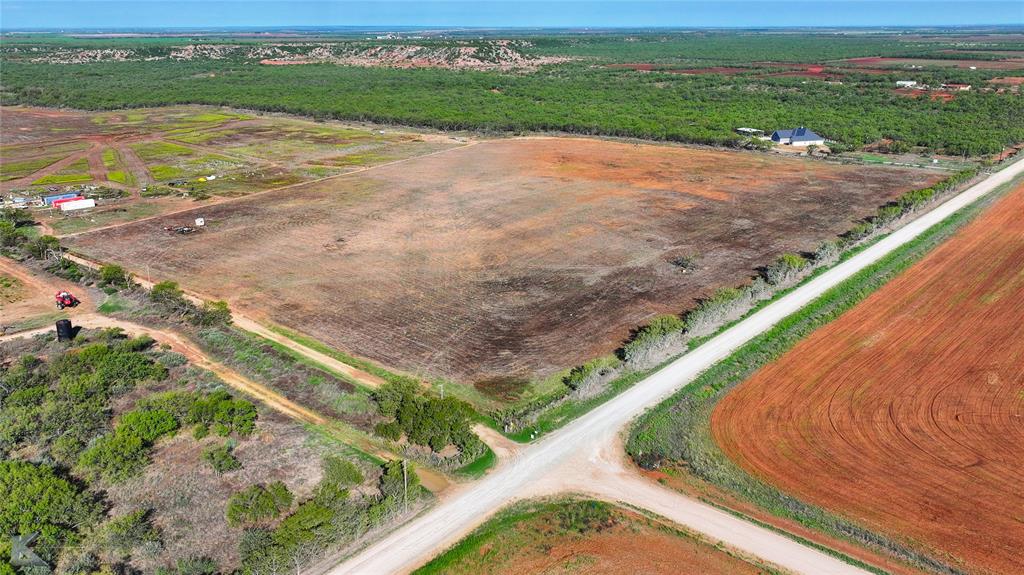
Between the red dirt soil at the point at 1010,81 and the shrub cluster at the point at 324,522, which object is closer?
the shrub cluster at the point at 324,522

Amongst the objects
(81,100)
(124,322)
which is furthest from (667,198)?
(81,100)

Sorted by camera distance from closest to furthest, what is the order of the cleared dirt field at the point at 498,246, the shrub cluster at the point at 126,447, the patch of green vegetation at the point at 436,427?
the shrub cluster at the point at 126,447 → the patch of green vegetation at the point at 436,427 → the cleared dirt field at the point at 498,246

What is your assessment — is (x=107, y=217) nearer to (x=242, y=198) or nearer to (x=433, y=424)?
(x=242, y=198)

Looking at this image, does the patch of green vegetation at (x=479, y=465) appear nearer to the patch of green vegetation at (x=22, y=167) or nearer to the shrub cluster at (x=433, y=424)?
the shrub cluster at (x=433, y=424)

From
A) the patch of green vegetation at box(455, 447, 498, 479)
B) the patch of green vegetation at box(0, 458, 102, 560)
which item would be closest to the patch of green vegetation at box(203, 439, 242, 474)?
the patch of green vegetation at box(0, 458, 102, 560)

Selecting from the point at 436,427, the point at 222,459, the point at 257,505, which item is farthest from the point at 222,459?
the point at 436,427

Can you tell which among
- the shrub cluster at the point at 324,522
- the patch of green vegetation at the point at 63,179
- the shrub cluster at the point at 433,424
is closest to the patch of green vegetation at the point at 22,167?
the patch of green vegetation at the point at 63,179
